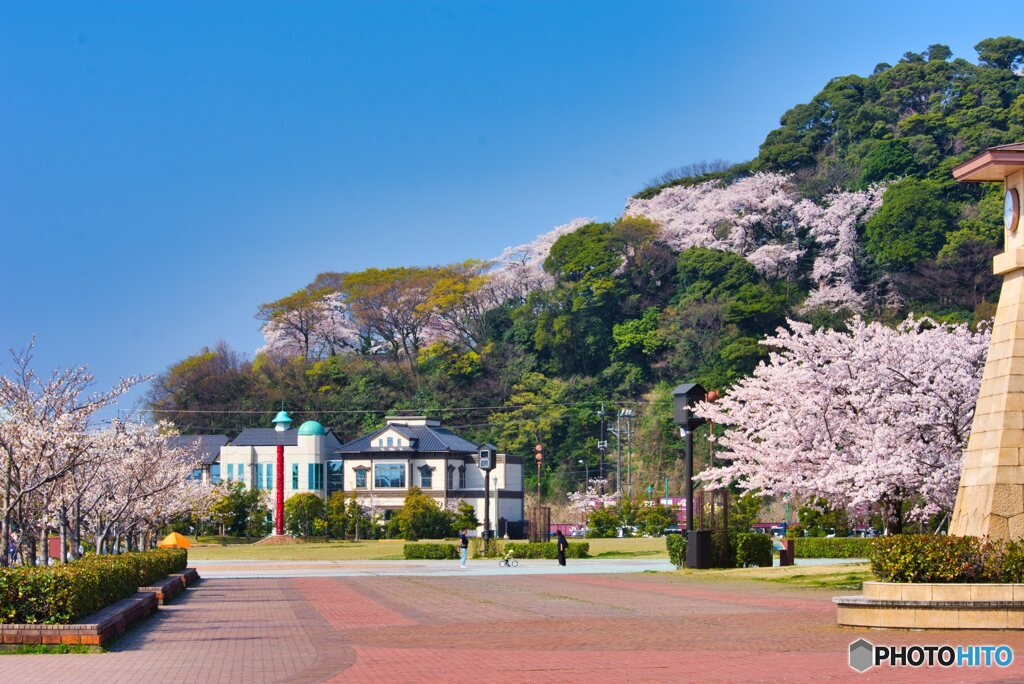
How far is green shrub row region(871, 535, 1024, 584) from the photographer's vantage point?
16844 mm

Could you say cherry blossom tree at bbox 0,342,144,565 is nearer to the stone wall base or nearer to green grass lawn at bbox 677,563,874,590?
the stone wall base

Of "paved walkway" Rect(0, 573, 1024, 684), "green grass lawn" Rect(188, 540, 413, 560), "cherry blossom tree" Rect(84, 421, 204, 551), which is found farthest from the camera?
"green grass lawn" Rect(188, 540, 413, 560)

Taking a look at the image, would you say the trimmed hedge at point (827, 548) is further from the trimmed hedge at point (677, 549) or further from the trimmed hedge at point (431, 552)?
the trimmed hedge at point (431, 552)

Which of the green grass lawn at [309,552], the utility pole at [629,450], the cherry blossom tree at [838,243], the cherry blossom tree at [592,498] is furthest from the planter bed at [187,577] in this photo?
the cherry blossom tree at [838,243]

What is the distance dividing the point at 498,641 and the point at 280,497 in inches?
2768

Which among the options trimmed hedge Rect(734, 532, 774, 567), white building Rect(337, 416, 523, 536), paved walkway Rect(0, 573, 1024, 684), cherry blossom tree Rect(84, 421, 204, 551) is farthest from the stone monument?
white building Rect(337, 416, 523, 536)

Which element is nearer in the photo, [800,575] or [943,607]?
[943,607]

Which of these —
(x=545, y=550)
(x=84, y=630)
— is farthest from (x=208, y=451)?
(x=84, y=630)

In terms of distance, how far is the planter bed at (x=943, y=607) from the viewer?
16281 millimetres

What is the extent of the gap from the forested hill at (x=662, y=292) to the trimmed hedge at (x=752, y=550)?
48.0 meters

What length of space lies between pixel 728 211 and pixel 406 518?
46550mm

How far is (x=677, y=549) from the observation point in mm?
36688

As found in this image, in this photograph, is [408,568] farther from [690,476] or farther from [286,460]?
[286,460]

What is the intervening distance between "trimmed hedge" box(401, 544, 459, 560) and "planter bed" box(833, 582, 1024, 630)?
3615cm
